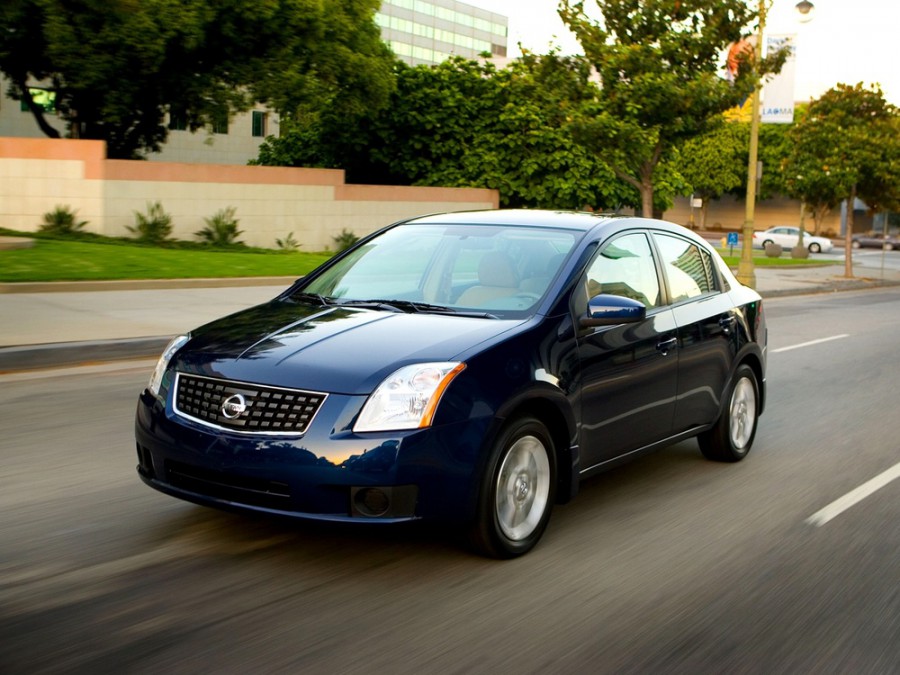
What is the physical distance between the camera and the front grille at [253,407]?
4496 mm

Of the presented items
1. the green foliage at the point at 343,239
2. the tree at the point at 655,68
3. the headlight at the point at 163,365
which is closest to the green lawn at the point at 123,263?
the green foliage at the point at 343,239

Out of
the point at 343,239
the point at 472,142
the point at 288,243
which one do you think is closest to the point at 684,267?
the point at 288,243

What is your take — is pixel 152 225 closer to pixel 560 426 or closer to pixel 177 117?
pixel 177 117

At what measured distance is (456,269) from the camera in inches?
231

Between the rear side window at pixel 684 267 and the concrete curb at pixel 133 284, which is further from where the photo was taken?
the concrete curb at pixel 133 284

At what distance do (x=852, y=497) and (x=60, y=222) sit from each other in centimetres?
2025

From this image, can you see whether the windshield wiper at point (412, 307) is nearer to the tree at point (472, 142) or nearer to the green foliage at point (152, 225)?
the green foliage at point (152, 225)

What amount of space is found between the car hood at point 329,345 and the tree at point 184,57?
66.2 ft

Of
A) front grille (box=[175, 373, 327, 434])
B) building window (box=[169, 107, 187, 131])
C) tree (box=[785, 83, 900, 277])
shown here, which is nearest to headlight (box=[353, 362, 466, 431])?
front grille (box=[175, 373, 327, 434])

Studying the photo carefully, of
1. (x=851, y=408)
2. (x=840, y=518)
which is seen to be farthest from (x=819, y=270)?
(x=840, y=518)

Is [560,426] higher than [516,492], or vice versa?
[560,426]

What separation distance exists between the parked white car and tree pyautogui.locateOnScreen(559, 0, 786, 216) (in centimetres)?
3712

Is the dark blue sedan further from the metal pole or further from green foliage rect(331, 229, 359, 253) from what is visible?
green foliage rect(331, 229, 359, 253)

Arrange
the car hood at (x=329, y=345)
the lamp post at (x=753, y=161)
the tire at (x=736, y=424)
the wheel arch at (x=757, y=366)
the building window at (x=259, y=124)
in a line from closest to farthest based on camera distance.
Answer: the car hood at (x=329, y=345) → the tire at (x=736, y=424) → the wheel arch at (x=757, y=366) → the lamp post at (x=753, y=161) → the building window at (x=259, y=124)
